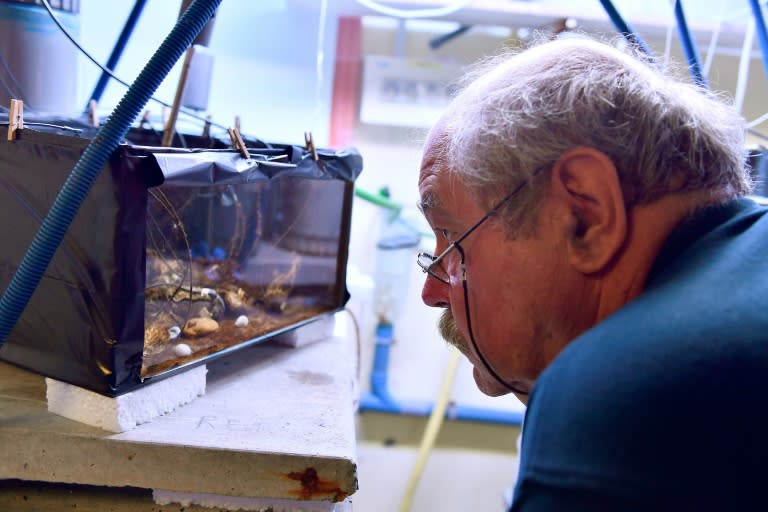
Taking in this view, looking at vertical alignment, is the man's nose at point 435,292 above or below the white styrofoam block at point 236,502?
above

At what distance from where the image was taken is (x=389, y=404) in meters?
2.05

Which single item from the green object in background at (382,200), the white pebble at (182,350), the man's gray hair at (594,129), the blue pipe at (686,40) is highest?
the blue pipe at (686,40)

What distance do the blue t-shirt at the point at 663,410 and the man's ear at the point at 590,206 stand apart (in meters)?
0.10

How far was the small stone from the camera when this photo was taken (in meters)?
1.01

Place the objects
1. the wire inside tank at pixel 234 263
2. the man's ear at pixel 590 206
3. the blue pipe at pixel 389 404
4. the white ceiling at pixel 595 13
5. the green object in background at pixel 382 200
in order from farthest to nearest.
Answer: the blue pipe at pixel 389 404 → the green object in background at pixel 382 200 → the white ceiling at pixel 595 13 → the wire inside tank at pixel 234 263 → the man's ear at pixel 590 206

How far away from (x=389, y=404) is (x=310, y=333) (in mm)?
873

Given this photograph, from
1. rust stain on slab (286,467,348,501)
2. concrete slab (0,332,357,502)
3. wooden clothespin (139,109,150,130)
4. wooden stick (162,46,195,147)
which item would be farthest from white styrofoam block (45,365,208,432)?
wooden clothespin (139,109,150,130)

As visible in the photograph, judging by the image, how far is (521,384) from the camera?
2.78ft

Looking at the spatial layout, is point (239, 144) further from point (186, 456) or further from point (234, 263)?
point (186, 456)

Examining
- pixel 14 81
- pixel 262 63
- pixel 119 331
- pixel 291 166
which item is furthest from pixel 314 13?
pixel 119 331

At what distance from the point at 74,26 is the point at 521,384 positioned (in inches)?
43.6

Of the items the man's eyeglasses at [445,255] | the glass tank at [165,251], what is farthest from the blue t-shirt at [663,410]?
the glass tank at [165,251]

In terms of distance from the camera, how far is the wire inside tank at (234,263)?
3.05 ft

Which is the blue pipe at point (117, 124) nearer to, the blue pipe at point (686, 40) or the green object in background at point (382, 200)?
the blue pipe at point (686, 40)
